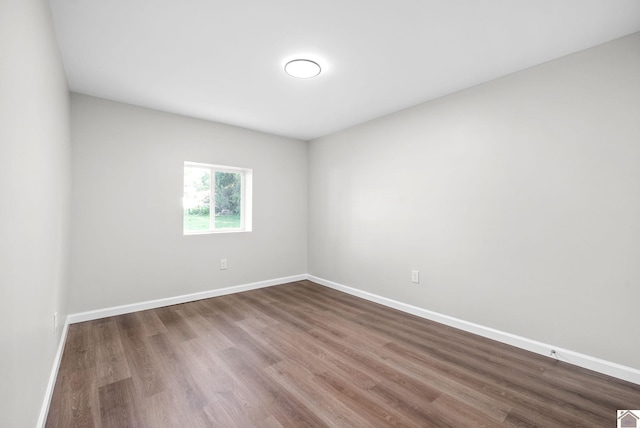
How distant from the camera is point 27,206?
125 centimetres

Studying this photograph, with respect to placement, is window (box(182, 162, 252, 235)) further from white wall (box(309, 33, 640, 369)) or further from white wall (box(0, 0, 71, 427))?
white wall (box(309, 33, 640, 369))

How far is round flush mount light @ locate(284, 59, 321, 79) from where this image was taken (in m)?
2.28

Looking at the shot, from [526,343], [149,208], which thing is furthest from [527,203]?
[149,208]

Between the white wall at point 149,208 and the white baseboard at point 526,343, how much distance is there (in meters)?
2.09

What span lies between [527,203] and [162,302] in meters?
4.01

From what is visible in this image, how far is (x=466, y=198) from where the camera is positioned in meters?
2.76

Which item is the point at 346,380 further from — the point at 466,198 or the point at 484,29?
the point at 484,29

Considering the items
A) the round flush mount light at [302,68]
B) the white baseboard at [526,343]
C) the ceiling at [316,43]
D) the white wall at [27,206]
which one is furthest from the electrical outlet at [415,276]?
the white wall at [27,206]

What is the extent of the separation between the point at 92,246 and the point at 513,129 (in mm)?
4326

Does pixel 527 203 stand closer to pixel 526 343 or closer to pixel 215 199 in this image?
pixel 526 343

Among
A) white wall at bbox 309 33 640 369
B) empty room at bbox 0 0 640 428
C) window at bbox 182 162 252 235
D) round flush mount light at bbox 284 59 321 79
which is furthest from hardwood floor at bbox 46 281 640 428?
round flush mount light at bbox 284 59 321 79

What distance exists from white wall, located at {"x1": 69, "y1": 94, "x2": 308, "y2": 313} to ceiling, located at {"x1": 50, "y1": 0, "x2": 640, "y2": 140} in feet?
1.43

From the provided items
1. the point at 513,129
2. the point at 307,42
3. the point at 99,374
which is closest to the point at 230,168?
the point at 307,42

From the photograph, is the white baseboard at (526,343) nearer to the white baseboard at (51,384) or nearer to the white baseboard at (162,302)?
the white baseboard at (162,302)
